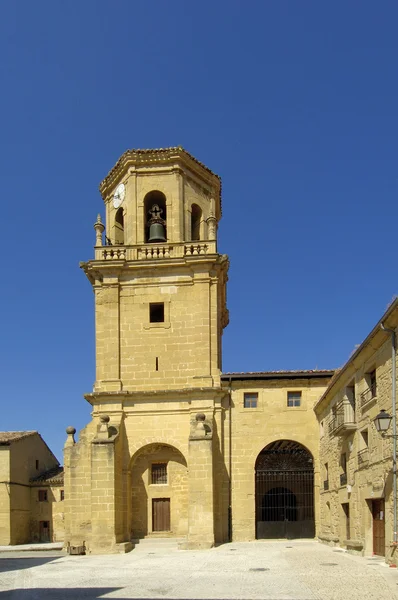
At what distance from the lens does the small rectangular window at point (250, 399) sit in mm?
25797

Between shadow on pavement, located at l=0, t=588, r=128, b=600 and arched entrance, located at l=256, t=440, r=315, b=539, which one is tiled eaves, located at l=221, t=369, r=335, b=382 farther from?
shadow on pavement, located at l=0, t=588, r=128, b=600

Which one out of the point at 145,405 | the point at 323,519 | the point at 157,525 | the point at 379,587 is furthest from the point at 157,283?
the point at 379,587

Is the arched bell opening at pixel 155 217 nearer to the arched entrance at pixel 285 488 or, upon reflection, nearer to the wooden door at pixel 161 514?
the arched entrance at pixel 285 488

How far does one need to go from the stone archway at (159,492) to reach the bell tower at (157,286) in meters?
2.51

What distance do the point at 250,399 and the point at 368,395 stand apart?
8338 mm

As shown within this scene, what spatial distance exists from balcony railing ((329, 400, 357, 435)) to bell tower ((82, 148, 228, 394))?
17.8ft

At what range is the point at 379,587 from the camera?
12391 mm

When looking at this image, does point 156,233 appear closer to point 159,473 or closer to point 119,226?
point 119,226

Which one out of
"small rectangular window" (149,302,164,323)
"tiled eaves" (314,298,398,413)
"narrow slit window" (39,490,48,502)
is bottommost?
"narrow slit window" (39,490,48,502)

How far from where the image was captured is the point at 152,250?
26.5 meters

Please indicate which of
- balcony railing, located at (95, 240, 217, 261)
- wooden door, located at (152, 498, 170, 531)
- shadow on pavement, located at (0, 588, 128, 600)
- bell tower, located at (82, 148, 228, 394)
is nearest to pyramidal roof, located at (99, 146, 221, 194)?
bell tower, located at (82, 148, 228, 394)

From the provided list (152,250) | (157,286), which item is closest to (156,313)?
(157,286)

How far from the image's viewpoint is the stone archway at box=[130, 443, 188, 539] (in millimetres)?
24812

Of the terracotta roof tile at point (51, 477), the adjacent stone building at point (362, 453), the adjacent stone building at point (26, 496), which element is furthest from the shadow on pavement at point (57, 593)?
the terracotta roof tile at point (51, 477)
